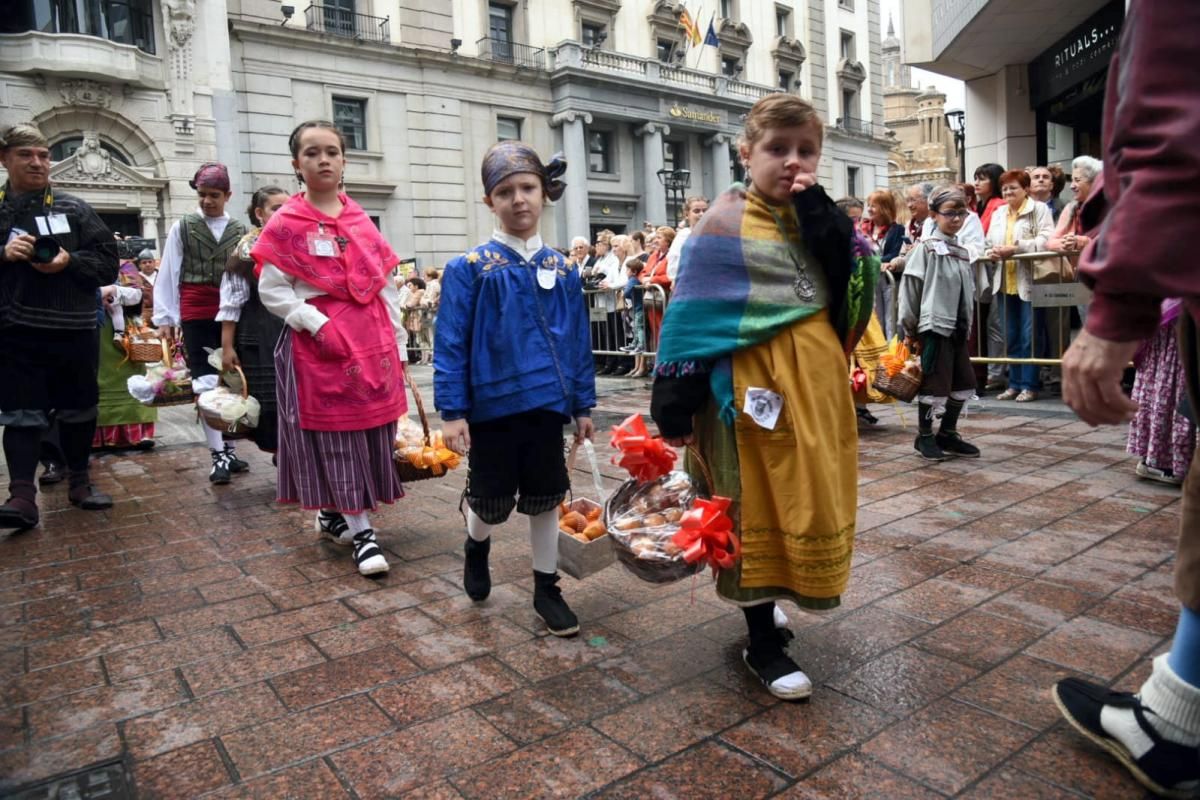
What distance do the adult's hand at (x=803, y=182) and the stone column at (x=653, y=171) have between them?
28741 millimetres

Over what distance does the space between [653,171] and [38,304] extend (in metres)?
27.6

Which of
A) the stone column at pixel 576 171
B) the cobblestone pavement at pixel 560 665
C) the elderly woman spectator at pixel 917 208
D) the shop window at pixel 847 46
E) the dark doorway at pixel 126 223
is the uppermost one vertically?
the shop window at pixel 847 46

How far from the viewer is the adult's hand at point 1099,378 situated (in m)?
1.69

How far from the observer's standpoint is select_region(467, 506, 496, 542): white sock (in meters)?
3.36

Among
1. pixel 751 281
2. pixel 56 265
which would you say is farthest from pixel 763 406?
pixel 56 265

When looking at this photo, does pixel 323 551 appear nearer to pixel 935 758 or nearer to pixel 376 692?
pixel 376 692

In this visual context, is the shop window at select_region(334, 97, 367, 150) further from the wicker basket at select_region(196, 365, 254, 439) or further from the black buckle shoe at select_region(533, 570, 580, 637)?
the black buckle shoe at select_region(533, 570, 580, 637)

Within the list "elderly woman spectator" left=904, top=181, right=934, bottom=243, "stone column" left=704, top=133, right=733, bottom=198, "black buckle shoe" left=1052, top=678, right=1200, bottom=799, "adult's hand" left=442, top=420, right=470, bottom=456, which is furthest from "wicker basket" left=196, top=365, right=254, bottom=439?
"stone column" left=704, top=133, right=733, bottom=198

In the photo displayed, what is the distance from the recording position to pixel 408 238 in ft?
84.8

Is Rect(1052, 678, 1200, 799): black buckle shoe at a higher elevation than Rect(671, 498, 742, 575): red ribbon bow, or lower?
lower

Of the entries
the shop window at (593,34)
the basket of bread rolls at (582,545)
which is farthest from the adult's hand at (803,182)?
the shop window at (593,34)

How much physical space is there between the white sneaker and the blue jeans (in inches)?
261

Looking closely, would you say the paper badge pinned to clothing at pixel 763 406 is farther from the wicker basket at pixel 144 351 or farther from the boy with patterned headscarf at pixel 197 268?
the wicker basket at pixel 144 351

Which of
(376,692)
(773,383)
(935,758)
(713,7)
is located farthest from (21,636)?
(713,7)
